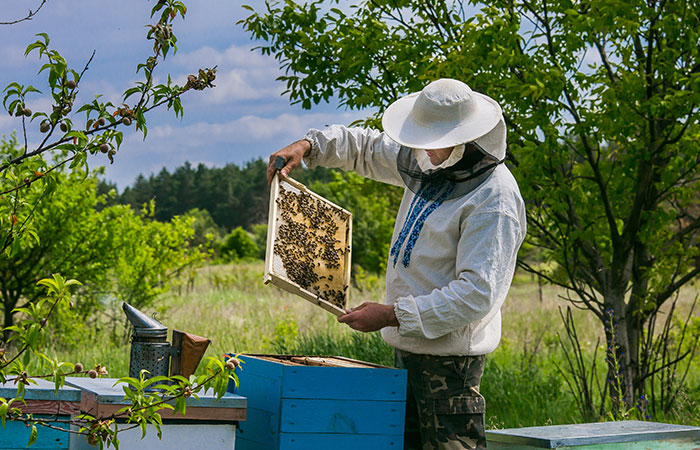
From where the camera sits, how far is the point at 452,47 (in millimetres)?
5613

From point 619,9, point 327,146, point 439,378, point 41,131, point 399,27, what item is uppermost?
point 399,27

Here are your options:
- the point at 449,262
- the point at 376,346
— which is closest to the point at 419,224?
the point at 449,262

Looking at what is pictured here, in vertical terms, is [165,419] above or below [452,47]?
below

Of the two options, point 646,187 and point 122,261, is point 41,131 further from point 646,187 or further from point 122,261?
point 122,261

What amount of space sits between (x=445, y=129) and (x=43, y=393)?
1.65 meters

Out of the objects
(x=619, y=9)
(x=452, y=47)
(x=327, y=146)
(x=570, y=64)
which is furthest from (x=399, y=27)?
(x=327, y=146)

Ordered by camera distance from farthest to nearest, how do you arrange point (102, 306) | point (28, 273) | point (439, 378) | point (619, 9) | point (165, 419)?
point (102, 306) → point (28, 273) → point (619, 9) → point (439, 378) → point (165, 419)

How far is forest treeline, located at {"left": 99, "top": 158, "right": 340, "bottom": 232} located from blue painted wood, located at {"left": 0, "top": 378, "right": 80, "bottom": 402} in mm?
51111

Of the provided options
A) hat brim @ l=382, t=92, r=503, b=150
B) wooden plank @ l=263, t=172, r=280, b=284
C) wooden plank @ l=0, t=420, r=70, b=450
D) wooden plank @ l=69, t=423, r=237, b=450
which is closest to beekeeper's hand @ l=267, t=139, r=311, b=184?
wooden plank @ l=263, t=172, r=280, b=284

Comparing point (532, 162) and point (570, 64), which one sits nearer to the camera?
point (532, 162)

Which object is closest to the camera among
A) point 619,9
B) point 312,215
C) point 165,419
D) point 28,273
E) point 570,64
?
point 165,419

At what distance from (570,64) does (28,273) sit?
6.01 metres

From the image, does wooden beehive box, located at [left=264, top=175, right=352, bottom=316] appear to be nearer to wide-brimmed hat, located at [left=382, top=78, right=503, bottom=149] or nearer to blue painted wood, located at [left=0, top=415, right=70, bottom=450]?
wide-brimmed hat, located at [left=382, top=78, right=503, bottom=149]

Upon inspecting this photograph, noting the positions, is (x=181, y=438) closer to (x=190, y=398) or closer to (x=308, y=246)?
(x=190, y=398)
